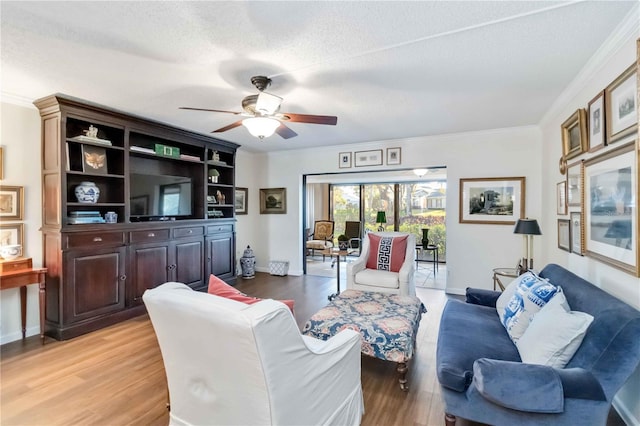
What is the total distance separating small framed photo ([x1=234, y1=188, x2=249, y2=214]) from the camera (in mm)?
5852

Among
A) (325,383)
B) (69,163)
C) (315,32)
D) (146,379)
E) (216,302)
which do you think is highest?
(315,32)

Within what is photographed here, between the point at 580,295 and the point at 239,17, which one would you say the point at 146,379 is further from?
the point at 580,295

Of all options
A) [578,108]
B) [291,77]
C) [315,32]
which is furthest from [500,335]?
[291,77]

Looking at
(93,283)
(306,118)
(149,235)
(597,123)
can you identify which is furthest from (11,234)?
(597,123)

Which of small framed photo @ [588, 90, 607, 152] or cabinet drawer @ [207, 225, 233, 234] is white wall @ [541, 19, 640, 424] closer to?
small framed photo @ [588, 90, 607, 152]

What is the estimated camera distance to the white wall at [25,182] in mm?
3035

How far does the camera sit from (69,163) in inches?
135

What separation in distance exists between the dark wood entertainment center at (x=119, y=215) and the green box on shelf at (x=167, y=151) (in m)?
0.01

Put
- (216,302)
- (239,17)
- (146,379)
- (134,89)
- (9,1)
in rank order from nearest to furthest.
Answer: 1. (216,302)
2. (9,1)
3. (239,17)
4. (146,379)
5. (134,89)

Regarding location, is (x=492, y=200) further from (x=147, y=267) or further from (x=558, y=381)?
(x=147, y=267)

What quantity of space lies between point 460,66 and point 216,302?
2439 mm

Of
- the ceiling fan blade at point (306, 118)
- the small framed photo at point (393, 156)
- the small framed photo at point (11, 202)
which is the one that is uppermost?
the small framed photo at point (393, 156)

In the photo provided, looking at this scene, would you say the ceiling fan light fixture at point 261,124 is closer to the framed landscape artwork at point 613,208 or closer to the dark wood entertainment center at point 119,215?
the dark wood entertainment center at point 119,215

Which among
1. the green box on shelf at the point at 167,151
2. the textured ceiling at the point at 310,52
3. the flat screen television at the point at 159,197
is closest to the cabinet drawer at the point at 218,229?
the flat screen television at the point at 159,197
